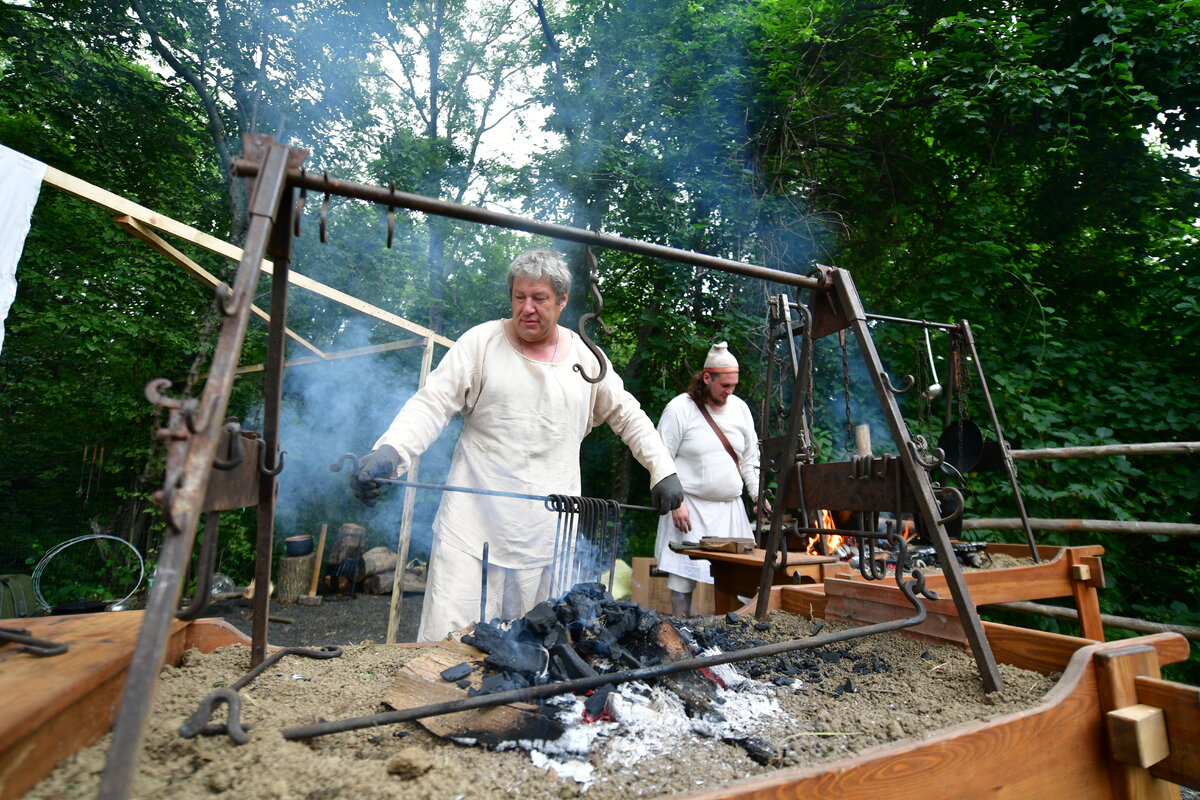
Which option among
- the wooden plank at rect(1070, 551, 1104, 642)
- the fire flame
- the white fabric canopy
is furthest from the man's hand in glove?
the wooden plank at rect(1070, 551, 1104, 642)

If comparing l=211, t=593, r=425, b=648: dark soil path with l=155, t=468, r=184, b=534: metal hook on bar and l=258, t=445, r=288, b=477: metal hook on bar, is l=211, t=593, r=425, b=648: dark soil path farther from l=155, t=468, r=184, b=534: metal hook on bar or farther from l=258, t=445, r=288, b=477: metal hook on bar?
l=155, t=468, r=184, b=534: metal hook on bar

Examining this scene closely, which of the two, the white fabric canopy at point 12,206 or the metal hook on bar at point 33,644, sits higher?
the white fabric canopy at point 12,206

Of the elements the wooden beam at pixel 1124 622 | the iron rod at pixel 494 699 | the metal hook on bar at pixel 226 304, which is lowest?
the wooden beam at pixel 1124 622

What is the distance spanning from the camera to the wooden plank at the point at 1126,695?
151 cm

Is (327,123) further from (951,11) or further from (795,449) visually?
(795,449)

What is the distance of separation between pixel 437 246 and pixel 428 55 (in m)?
5.55

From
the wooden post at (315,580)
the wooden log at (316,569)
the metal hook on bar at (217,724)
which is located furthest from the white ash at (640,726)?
the wooden log at (316,569)

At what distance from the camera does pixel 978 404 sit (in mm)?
5902

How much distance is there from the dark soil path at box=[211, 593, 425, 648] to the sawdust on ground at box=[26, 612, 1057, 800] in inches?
174

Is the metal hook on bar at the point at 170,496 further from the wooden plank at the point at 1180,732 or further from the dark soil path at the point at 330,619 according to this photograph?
the dark soil path at the point at 330,619

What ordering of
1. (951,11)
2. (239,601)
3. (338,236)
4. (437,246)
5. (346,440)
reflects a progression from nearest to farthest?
(951,11) < (239,601) < (346,440) < (338,236) < (437,246)

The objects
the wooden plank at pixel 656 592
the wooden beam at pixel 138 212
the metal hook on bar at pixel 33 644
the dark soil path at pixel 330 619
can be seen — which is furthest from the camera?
the dark soil path at pixel 330 619

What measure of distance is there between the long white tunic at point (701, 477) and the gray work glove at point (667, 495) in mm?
1946

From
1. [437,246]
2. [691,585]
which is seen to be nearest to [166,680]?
[691,585]
